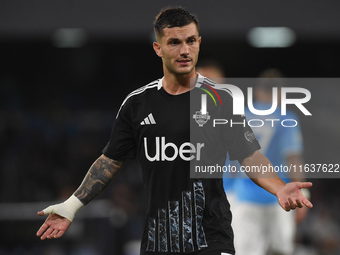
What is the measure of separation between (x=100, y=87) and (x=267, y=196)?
30.7 feet

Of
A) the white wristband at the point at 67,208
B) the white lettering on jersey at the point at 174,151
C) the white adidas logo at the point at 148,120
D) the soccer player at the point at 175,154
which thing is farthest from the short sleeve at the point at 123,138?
the white wristband at the point at 67,208

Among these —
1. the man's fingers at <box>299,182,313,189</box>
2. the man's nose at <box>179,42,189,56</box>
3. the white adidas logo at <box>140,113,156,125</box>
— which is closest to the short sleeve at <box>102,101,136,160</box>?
the white adidas logo at <box>140,113,156,125</box>

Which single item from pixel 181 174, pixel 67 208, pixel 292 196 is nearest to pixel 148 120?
pixel 181 174

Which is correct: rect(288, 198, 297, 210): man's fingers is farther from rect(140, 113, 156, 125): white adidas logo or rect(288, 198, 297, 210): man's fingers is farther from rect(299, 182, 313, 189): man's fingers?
rect(140, 113, 156, 125): white adidas logo

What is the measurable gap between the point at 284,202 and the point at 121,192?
289 inches

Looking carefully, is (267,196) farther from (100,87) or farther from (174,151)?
(100,87)

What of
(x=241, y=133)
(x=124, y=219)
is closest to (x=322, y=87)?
(x=124, y=219)

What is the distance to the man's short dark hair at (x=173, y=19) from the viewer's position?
389cm

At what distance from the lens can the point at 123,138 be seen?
4000mm

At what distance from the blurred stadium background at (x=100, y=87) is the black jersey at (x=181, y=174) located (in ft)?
17.8

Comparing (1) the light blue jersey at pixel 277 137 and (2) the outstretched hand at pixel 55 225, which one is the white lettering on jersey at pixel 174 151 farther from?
(1) the light blue jersey at pixel 277 137

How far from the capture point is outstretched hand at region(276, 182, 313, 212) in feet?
10.7

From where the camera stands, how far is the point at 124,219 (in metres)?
9.31

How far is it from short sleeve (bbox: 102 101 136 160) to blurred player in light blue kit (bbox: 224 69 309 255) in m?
1.82
